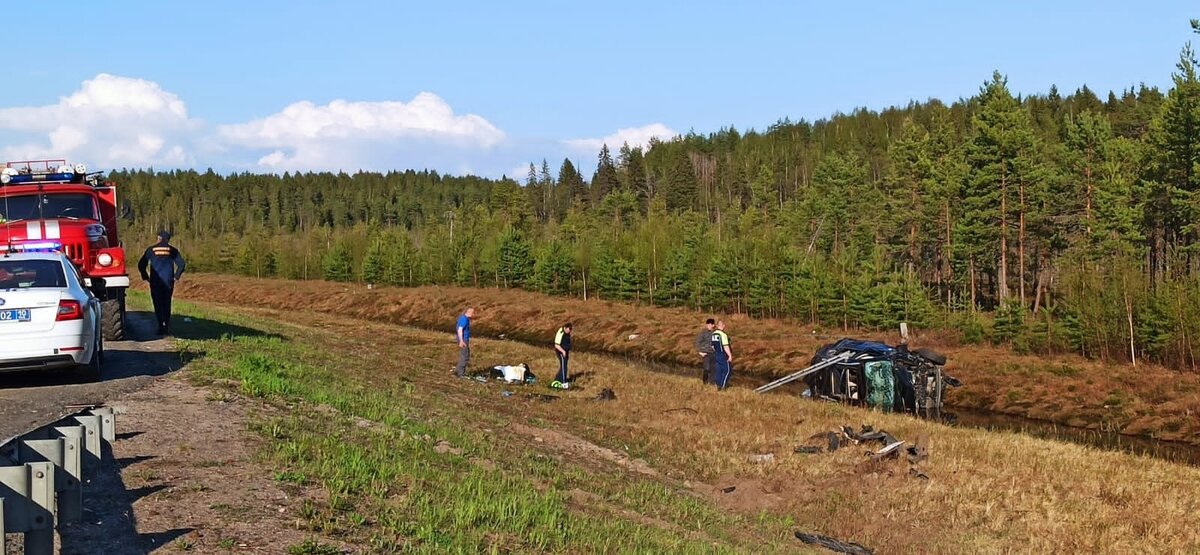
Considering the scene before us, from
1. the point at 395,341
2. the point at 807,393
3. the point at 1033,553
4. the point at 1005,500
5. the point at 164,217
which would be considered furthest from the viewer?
the point at 164,217

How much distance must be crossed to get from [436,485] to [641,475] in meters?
5.65

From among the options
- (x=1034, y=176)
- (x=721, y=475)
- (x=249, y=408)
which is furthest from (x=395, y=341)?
(x=1034, y=176)

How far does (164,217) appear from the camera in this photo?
17738 cm

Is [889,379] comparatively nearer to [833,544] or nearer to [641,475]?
[641,475]

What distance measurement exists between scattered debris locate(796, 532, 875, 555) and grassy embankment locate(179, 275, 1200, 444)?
2107cm

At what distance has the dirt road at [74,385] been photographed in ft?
30.5

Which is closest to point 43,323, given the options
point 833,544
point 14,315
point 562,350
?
point 14,315

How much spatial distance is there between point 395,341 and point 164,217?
162267 millimetres

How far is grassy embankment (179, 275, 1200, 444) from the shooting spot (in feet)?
102

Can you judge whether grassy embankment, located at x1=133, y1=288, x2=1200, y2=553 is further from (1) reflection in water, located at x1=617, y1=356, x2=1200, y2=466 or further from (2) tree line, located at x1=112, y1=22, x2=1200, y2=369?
(2) tree line, located at x1=112, y1=22, x2=1200, y2=369

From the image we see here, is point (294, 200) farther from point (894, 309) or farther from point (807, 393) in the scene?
point (807, 393)

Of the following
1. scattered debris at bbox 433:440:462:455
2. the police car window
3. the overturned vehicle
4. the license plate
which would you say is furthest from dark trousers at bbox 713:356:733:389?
the license plate

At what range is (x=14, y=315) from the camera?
1022 centimetres

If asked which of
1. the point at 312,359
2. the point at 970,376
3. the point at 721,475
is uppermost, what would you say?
the point at 312,359
